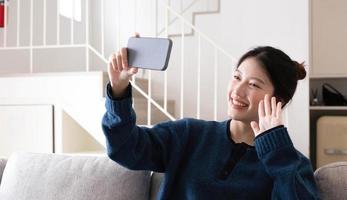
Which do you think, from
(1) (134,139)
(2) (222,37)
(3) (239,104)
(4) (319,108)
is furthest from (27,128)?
(4) (319,108)

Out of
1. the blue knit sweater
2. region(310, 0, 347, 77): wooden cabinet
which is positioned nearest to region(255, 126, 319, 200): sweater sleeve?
the blue knit sweater

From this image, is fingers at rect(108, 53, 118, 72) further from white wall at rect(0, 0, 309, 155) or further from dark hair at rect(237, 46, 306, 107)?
white wall at rect(0, 0, 309, 155)

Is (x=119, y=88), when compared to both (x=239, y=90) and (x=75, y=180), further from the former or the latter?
(x=75, y=180)

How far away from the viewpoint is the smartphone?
43.2 inches

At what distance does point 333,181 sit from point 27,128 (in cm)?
246

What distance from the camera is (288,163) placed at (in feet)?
3.75

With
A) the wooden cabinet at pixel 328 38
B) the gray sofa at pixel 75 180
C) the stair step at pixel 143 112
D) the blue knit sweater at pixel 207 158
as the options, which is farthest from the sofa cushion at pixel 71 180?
the wooden cabinet at pixel 328 38

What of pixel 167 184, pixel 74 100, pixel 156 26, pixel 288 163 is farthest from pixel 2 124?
pixel 288 163

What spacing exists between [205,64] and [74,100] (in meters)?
1.37

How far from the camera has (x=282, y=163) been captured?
3.75ft

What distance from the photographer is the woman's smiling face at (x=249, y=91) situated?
1.27m

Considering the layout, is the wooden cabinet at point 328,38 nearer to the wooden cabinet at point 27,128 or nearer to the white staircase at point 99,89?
the white staircase at point 99,89

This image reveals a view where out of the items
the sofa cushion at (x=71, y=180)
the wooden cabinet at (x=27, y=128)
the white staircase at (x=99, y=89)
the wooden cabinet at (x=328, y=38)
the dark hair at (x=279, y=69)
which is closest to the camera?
the dark hair at (x=279, y=69)

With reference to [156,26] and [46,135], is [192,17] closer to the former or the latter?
[156,26]
